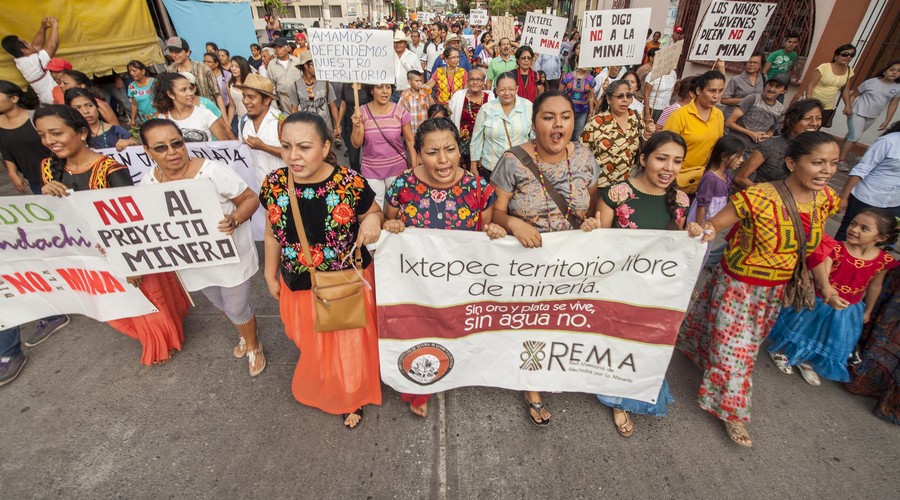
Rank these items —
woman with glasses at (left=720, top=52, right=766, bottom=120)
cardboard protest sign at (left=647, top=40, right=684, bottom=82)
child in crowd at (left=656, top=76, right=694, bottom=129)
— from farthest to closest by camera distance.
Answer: woman with glasses at (left=720, top=52, right=766, bottom=120)
cardboard protest sign at (left=647, top=40, right=684, bottom=82)
child in crowd at (left=656, top=76, right=694, bottom=129)

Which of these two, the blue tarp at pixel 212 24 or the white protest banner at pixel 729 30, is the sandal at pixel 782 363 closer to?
the white protest banner at pixel 729 30

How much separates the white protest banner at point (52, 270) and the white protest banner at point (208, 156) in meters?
1.23

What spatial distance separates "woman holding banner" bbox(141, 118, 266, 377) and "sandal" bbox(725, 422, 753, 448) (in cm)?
327

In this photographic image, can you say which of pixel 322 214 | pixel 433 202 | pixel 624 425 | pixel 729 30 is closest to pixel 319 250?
pixel 322 214

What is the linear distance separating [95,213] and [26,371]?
5.69 ft

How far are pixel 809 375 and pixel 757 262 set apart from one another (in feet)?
4.60

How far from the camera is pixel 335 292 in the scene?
2.25 metres

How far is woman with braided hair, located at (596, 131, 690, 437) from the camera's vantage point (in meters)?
2.38

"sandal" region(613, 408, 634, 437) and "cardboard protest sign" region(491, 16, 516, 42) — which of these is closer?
"sandal" region(613, 408, 634, 437)

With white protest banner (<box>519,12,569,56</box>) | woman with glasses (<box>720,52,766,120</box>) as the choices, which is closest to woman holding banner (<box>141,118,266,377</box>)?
white protest banner (<box>519,12,569,56</box>)

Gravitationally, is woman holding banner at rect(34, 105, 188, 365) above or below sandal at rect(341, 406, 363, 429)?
above

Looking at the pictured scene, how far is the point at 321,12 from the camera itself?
4966 centimetres

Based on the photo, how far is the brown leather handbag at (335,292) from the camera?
2.23 metres

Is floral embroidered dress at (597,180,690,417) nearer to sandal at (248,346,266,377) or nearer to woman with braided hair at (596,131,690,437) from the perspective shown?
woman with braided hair at (596,131,690,437)
